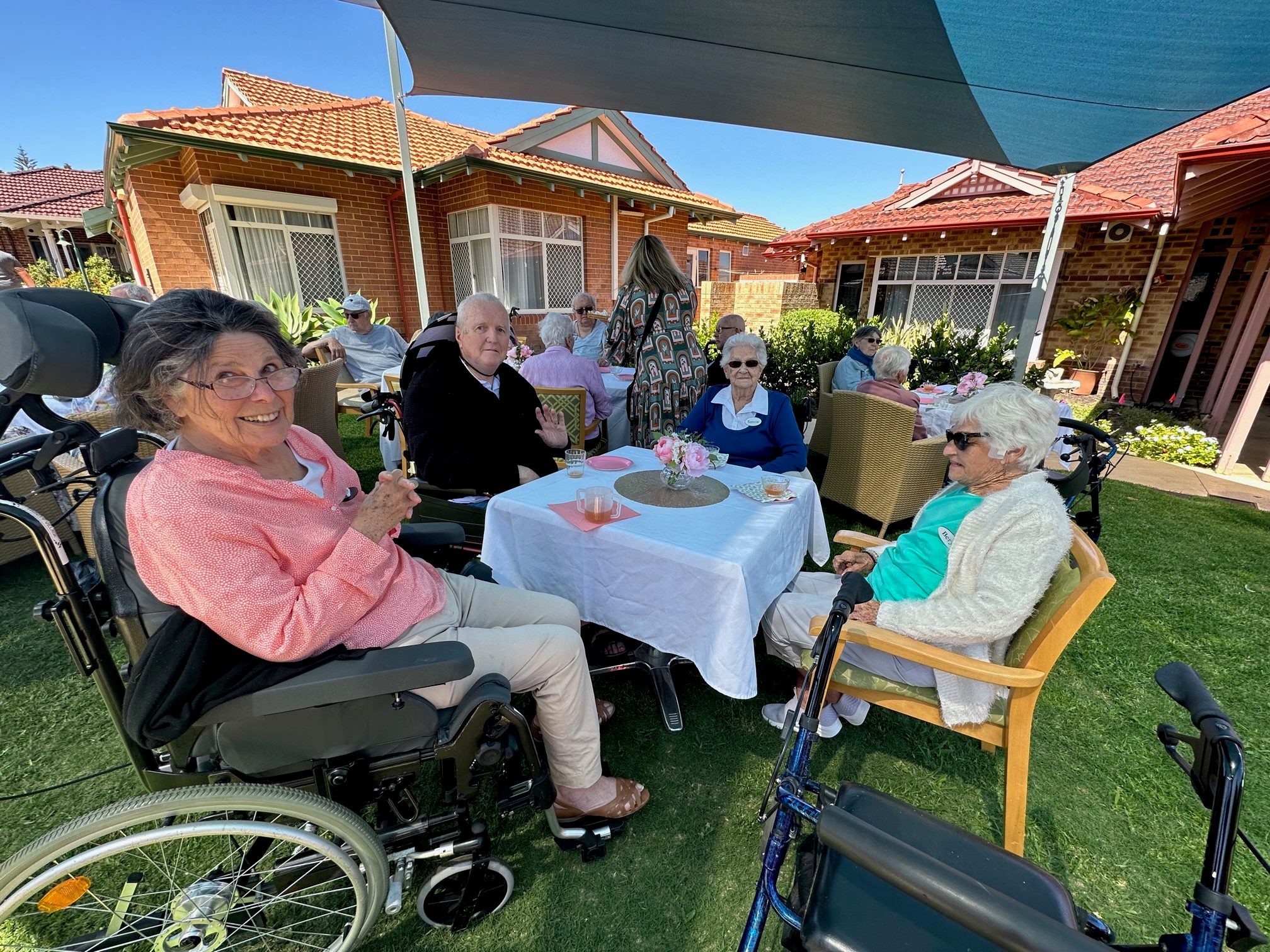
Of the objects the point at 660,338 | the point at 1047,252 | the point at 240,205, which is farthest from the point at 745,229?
the point at 660,338

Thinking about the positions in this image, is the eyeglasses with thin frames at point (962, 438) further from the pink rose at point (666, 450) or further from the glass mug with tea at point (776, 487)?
the pink rose at point (666, 450)

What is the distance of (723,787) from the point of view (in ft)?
6.28

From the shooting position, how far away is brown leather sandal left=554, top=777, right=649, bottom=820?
→ 169cm

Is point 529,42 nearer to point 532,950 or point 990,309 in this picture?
point 532,950

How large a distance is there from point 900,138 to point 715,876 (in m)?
4.32

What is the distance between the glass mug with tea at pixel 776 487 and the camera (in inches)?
83.5

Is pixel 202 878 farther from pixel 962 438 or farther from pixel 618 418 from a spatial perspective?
pixel 618 418

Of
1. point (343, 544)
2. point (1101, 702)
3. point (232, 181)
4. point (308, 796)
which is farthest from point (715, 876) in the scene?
point (232, 181)

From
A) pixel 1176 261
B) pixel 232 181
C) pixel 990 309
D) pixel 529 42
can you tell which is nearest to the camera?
pixel 529 42

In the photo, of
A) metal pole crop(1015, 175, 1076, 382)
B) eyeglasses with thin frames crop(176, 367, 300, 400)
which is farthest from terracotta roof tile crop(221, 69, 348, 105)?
eyeglasses with thin frames crop(176, 367, 300, 400)

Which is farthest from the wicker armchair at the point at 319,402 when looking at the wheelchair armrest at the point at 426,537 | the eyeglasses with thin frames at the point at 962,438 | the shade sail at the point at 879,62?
the eyeglasses with thin frames at the point at 962,438

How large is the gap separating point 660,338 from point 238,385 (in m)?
2.83

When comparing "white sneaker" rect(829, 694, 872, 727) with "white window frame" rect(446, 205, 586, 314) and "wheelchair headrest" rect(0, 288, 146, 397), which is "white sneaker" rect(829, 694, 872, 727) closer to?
"wheelchair headrest" rect(0, 288, 146, 397)

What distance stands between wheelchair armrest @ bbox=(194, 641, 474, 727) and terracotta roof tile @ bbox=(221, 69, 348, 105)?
41.8ft
